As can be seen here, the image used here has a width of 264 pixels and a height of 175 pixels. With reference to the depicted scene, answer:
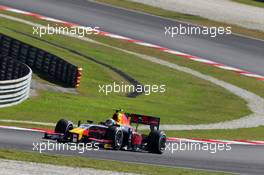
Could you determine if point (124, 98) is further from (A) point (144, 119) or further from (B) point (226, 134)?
(A) point (144, 119)

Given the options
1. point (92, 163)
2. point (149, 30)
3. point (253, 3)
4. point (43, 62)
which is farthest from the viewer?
point (253, 3)

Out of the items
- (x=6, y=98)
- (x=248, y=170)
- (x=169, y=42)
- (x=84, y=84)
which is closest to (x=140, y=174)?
(x=248, y=170)

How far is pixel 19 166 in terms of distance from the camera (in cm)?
2041

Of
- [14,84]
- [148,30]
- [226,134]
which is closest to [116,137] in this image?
[14,84]

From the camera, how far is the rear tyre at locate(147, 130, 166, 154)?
25.6 meters

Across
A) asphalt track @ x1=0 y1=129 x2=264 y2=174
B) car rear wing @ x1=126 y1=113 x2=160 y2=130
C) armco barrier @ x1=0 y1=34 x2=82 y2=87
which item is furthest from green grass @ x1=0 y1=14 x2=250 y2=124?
car rear wing @ x1=126 y1=113 x2=160 y2=130

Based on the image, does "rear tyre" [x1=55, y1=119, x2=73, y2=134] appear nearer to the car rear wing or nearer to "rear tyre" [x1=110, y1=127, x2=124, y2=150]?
"rear tyre" [x1=110, y1=127, x2=124, y2=150]

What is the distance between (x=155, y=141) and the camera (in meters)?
25.7

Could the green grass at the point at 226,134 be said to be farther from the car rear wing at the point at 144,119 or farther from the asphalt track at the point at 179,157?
the car rear wing at the point at 144,119

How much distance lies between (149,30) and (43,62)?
12.2 metres

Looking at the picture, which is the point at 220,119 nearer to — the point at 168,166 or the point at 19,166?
the point at 168,166

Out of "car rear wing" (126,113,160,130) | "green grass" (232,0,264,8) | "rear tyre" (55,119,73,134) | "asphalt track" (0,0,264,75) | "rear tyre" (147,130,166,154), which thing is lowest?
"rear tyre" (147,130,166,154)

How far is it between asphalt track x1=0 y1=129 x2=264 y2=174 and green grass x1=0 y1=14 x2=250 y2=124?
4.52 m

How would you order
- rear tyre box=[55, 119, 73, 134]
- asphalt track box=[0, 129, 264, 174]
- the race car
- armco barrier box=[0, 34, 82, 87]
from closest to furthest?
the race car → rear tyre box=[55, 119, 73, 134] → asphalt track box=[0, 129, 264, 174] → armco barrier box=[0, 34, 82, 87]
